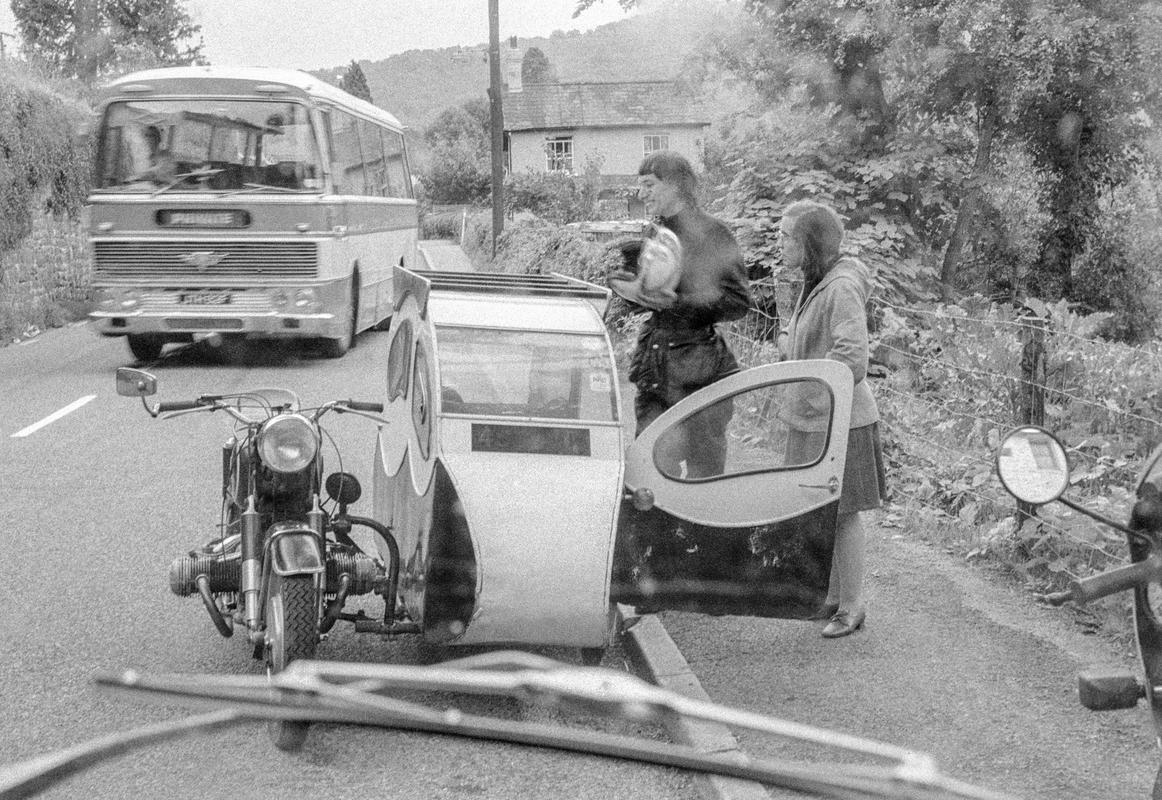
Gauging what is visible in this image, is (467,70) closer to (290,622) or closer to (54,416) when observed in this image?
(54,416)

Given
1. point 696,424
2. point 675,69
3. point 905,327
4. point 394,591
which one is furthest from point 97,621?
point 675,69

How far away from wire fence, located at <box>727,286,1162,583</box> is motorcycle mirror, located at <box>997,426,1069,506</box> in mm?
3001

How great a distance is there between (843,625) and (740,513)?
95 centimetres

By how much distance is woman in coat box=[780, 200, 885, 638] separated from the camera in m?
5.68

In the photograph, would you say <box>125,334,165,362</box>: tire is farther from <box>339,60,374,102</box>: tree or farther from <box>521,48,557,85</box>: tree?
<box>521,48,557,85</box>: tree

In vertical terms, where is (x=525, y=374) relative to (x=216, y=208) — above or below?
below

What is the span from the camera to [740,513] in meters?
5.12

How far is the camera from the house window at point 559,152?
86812mm

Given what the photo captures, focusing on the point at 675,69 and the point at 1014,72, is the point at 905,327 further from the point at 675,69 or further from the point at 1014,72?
the point at 675,69

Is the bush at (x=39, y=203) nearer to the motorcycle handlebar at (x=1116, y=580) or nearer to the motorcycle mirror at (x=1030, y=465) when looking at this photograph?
the motorcycle mirror at (x=1030, y=465)

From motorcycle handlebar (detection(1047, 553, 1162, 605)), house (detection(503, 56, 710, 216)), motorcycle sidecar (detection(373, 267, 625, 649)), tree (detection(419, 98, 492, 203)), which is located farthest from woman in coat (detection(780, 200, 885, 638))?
house (detection(503, 56, 710, 216))

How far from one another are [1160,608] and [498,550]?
206 cm

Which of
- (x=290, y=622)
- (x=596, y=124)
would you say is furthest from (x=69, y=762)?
(x=596, y=124)

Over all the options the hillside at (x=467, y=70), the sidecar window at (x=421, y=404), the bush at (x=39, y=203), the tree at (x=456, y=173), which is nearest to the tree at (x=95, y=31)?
the tree at (x=456, y=173)
